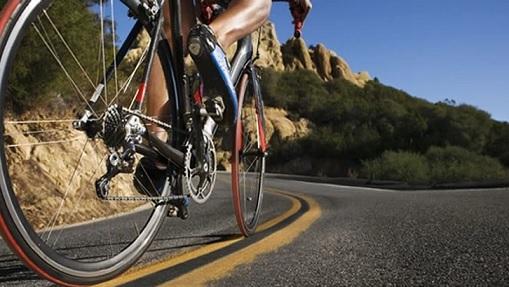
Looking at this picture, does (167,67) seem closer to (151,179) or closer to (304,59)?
(151,179)

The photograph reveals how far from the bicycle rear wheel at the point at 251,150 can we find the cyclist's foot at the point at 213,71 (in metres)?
0.68

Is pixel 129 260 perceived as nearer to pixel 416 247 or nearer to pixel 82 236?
pixel 416 247

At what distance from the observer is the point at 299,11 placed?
3393 mm

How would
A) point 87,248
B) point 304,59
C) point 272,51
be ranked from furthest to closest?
point 304,59
point 272,51
point 87,248

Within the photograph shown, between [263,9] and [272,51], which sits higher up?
[272,51]

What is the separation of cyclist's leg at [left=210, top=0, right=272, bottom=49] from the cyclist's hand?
0.69 meters

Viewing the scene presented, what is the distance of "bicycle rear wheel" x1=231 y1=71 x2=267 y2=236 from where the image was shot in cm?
351

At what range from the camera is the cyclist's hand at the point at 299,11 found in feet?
10.9

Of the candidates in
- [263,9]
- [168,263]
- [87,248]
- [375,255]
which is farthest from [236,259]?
[263,9]

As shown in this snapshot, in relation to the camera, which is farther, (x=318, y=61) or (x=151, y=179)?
(x=318, y=61)

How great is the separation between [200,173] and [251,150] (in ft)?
4.73

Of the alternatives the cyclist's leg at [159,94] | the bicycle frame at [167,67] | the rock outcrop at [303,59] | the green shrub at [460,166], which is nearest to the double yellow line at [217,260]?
the bicycle frame at [167,67]

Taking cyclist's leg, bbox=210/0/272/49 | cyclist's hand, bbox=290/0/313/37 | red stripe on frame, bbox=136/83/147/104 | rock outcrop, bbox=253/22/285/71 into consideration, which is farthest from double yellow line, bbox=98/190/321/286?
rock outcrop, bbox=253/22/285/71

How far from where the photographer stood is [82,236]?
3.64 meters
